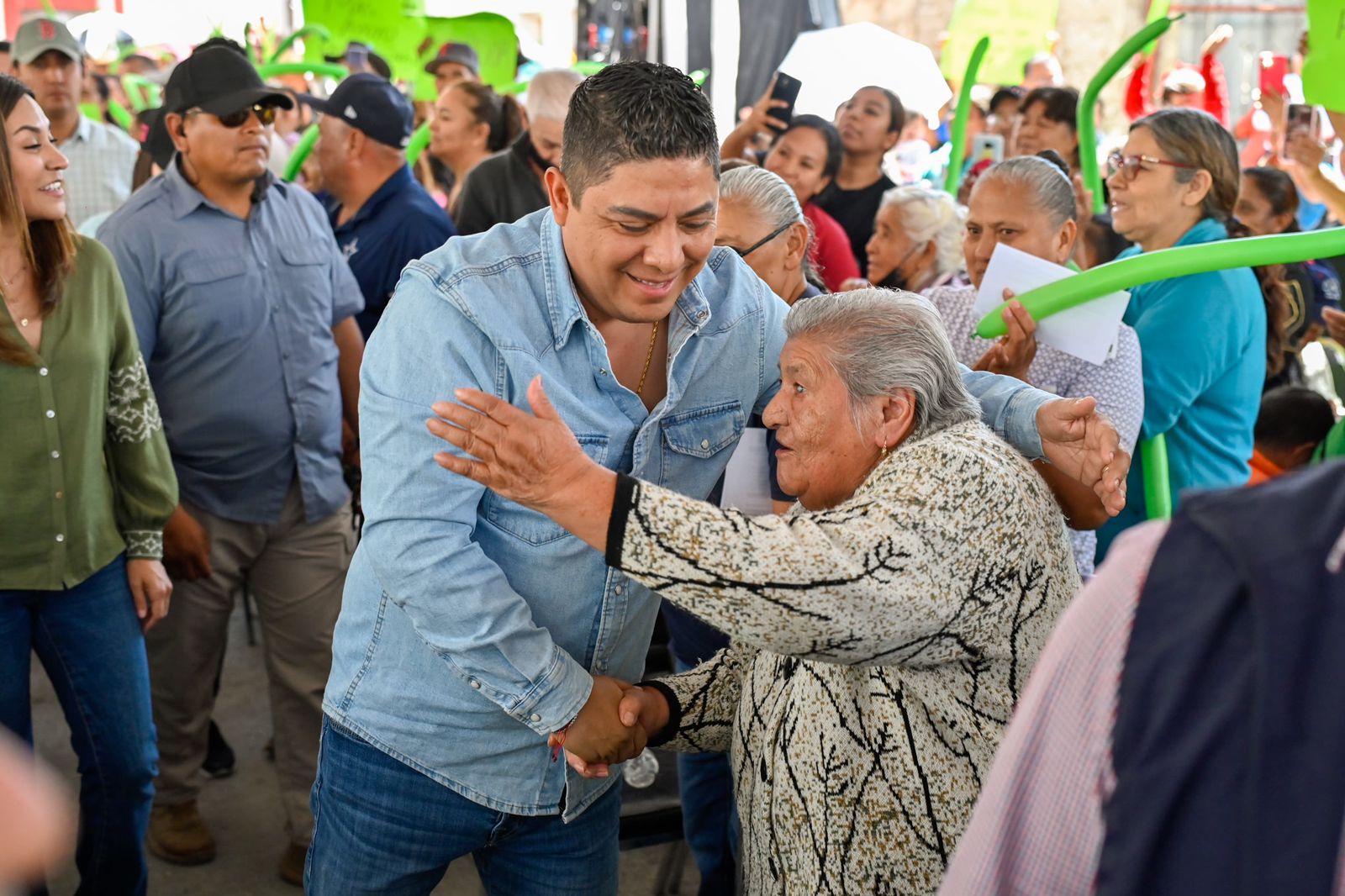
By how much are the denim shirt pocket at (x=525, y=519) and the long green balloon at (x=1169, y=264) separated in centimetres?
97

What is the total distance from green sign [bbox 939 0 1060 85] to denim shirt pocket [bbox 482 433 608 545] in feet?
14.9

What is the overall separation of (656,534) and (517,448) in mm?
188

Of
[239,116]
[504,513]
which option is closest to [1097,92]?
[239,116]

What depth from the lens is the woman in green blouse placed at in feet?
8.00

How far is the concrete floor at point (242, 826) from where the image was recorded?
134 inches

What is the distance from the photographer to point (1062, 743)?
2.78 ft

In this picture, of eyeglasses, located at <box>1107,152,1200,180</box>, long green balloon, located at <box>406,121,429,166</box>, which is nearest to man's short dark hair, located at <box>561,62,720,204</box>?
eyeglasses, located at <box>1107,152,1200,180</box>

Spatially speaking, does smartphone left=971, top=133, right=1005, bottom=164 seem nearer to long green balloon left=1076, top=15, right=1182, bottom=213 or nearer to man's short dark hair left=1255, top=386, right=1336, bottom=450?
long green balloon left=1076, top=15, right=1182, bottom=213

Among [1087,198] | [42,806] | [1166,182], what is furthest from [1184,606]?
[1087,198]

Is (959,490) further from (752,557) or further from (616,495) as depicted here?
(616,495)

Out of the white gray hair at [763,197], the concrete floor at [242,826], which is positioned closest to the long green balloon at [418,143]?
the concrete floor at [242,826]

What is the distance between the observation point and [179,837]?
347 centimetres

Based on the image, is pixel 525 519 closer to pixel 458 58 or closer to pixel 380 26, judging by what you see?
pixel 380 26

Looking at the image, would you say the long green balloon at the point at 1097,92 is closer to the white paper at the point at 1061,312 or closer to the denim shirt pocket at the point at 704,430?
the white paper at the point at 1061,312
